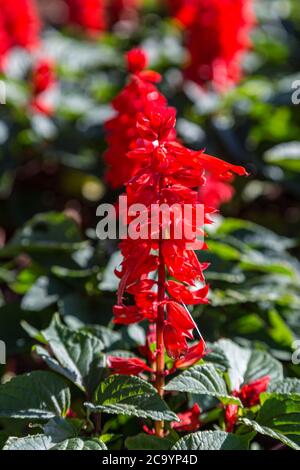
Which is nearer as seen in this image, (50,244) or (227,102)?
(50,244)

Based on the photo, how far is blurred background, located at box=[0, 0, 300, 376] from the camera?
6.33 feet

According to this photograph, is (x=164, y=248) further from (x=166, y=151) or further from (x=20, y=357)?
(x=20, y=357)

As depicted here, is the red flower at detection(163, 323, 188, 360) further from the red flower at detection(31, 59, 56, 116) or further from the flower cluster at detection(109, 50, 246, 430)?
the red flower at detection(31, 59, 56, 116)

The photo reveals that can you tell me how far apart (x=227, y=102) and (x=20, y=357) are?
1425 millimetres

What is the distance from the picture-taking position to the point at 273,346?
1.88m

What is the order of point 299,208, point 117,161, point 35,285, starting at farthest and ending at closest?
point 299,208 < point 35,285 < point 117,161

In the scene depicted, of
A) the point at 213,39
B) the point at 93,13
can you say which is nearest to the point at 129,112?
the point at 213,39

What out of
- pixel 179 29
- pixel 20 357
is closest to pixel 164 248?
pixel 20 357

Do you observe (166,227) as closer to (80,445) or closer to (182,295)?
(182,295)

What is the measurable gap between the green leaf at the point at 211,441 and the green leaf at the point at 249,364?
212 mm

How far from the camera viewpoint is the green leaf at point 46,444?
1.28 meters

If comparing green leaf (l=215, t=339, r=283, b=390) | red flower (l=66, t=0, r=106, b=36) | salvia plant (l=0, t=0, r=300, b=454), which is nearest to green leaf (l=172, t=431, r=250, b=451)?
salvia plant (l=0, t=0, r=300, b=454)

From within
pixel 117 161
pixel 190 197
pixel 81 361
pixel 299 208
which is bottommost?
pixel 299 208

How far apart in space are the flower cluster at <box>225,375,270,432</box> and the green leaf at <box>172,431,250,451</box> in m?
0.11
